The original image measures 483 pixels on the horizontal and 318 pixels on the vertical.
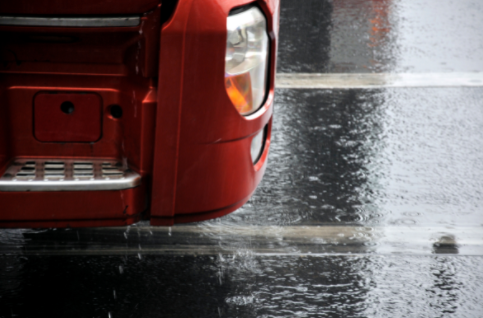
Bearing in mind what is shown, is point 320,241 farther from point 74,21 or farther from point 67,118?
point 74,21

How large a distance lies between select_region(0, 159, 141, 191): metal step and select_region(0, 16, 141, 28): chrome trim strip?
55cm

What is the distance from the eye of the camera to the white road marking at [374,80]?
18.9 ft

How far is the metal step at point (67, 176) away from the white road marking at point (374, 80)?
3.44 m

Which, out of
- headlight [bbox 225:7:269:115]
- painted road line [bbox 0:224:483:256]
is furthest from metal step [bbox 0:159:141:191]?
painted road line [bbox 0:224:483:256]

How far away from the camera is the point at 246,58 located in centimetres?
247

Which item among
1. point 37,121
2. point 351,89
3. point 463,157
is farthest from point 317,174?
point 37,121

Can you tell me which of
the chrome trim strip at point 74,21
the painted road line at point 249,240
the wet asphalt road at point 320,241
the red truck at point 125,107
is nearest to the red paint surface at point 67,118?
the red truck at point 125,107

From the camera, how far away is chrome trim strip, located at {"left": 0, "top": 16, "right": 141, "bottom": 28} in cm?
218

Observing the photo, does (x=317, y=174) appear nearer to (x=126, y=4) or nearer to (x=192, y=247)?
(x=192, y=247)

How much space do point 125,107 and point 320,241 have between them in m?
1.45

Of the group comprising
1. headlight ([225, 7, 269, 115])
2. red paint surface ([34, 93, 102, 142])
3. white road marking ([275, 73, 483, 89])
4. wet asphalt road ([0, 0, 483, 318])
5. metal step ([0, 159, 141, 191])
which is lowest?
wet asphalt road ([0, 0, 483, 318])

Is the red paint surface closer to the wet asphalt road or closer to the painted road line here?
the wet asphalt road

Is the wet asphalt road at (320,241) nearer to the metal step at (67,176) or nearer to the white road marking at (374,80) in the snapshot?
the white road marking at (374,80)

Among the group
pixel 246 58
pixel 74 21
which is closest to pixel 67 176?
pixel 74 21
